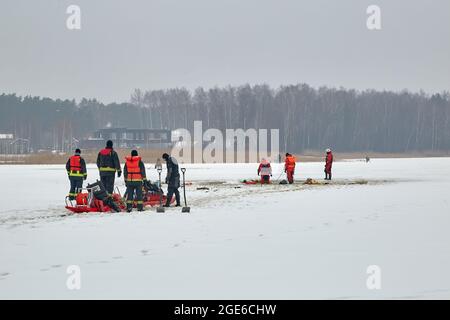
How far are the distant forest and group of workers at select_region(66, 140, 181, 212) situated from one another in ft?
280

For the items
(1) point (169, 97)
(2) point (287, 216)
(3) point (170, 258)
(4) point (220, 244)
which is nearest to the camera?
(3) point (170, 258)

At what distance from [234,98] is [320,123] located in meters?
17.5

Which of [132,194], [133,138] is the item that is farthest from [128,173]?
[133,138]

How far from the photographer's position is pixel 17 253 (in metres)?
8.09

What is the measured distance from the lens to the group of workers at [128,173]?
13664 millimetres

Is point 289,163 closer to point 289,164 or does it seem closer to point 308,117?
point 289,164

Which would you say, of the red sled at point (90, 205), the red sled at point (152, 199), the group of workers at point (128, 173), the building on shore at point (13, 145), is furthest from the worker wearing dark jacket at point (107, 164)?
the building on shore at point (13, 145)

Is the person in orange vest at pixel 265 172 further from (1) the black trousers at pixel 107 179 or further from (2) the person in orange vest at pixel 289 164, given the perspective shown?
(1) the black trousers at pixel 107 179

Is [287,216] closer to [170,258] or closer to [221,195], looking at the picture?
[170,258]

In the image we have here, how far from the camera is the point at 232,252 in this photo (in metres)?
8.02

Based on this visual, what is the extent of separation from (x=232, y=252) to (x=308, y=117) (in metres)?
105

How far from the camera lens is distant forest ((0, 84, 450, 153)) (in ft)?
347
